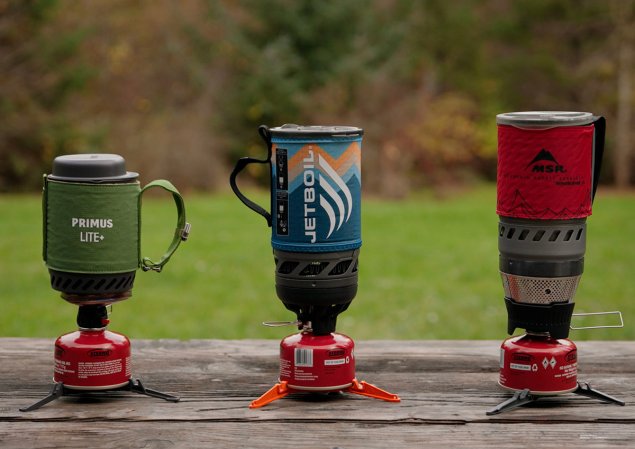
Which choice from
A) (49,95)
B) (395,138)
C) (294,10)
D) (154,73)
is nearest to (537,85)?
(395,138)

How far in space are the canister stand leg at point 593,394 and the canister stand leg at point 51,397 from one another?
1.46 meters

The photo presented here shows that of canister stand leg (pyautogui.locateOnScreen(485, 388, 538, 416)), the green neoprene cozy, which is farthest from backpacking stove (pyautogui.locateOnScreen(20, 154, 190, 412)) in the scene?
canister stand leg (pyautogui.locateOnScreen(485, 388, 538, 416))

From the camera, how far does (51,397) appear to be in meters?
2.71

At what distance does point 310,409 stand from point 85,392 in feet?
2.11

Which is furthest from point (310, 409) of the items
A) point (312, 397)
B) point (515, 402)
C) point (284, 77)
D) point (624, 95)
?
point (624, 95)

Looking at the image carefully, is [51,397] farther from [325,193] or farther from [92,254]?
[325,193]

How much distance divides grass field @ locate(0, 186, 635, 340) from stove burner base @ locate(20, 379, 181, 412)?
3391 mm

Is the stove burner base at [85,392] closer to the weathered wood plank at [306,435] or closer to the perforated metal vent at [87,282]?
the weathered wood plank at [306,435]

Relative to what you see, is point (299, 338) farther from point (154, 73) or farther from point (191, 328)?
point (154, 73)

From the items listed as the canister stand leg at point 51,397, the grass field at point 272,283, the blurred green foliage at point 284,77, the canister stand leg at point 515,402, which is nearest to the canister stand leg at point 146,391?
→ the canister stand leg at point 51,397

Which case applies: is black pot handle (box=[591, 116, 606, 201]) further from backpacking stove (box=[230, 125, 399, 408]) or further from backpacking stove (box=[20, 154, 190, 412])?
backpacking stove (box=[20, 154, 190, 412])

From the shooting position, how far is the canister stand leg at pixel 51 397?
2.67m

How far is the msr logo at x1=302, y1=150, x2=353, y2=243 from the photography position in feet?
8.67

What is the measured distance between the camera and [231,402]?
2.77 metres
